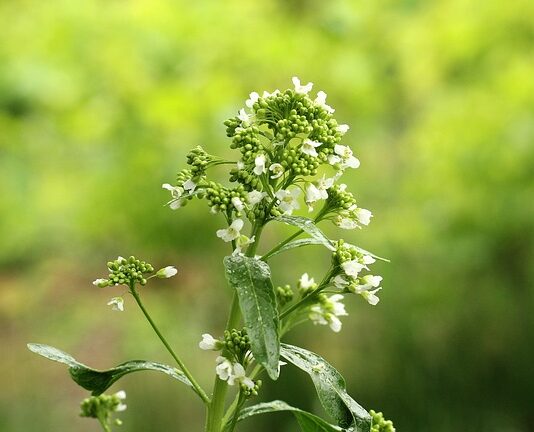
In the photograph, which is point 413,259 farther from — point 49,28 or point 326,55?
point 49,28

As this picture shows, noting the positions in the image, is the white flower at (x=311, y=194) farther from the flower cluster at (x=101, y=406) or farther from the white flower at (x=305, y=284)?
the flower cluster at (x=101, y=406)

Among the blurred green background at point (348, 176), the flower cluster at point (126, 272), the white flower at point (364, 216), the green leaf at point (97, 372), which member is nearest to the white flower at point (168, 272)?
the flower cluster at point (126, 272)

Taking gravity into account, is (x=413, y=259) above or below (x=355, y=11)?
below

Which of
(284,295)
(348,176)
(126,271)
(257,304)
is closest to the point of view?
(257,304)

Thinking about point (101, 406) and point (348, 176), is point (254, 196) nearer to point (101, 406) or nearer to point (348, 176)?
point (101, 406)

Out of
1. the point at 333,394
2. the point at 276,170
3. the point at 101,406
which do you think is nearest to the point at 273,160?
the point at 276,170

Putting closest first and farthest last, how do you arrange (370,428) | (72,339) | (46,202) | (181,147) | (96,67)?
(370,428) → (181,147) → (96,67) → (46,202) → (72,339)

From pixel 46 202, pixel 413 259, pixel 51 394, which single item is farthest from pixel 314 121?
pixel 51 394
